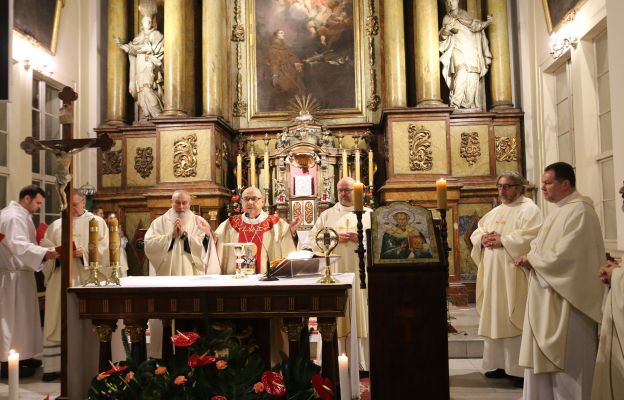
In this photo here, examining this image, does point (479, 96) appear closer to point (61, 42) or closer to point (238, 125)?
point (238, 125)

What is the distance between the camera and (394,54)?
10156mm

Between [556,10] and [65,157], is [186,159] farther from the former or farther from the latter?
[556,10]

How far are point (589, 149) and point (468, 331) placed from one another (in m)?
2.90

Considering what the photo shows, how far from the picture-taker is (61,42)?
9.88 meters

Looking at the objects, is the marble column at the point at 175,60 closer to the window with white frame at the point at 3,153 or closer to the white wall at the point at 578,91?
the window with white frame at the point at 3,153

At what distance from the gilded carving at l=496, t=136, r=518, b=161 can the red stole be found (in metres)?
5.58

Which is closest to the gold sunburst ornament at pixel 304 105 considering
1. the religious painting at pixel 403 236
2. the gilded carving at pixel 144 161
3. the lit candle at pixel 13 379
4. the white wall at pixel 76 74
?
the gilded carving at pixel 144 161

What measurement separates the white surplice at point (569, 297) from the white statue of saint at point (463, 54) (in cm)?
607

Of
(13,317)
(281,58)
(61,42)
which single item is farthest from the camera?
(281,58)

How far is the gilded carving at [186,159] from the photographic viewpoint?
9891mm

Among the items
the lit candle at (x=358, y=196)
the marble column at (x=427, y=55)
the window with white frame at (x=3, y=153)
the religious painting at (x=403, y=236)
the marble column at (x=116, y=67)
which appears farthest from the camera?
the marble column at (x=116, y=67)

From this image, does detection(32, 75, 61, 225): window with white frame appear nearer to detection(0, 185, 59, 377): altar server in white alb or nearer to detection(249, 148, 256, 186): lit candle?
detection(0, 185, 59, 377): altar server in white alb

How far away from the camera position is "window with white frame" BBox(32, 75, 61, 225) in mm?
9141

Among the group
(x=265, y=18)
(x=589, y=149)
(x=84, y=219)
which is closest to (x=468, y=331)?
(x=589, y=149)
